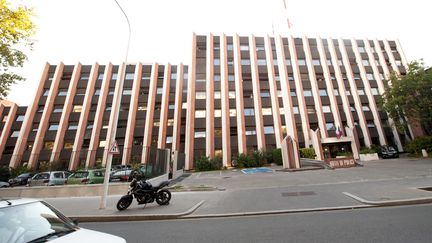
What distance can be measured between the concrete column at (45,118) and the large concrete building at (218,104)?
17 cm

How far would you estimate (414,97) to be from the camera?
24.1 m

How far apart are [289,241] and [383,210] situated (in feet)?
13.3

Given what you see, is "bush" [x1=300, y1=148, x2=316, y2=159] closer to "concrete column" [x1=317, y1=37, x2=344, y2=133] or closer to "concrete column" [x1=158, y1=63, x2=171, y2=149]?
"concrete column" [x1=317, y1=37, x2=344, y2=133]

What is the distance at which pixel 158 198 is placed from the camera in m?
8.06

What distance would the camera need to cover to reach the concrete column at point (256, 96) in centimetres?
2964

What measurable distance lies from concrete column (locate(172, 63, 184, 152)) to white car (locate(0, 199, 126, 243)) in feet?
90.0

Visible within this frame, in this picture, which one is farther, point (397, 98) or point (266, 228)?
point (397, 98)

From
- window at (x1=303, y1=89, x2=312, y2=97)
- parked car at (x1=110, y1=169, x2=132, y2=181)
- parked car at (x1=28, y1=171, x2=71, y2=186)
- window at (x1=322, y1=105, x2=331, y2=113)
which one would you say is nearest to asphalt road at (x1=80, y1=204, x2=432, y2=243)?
parked car at (x1=110, y1=169, x2=132, y2=181)

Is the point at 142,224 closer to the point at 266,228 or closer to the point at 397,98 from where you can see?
the point at 266,228

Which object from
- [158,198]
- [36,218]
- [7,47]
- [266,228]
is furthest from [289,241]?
[7,47]

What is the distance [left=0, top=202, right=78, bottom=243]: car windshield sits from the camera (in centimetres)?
221

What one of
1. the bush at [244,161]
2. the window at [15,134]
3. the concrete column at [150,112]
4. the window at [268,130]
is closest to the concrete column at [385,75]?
the window at [268,130]

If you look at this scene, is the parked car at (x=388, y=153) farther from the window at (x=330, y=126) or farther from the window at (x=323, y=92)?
the window at (x=323, y=92)

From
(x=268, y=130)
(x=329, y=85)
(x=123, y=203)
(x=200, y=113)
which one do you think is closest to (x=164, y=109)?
(x=200, y=113)
